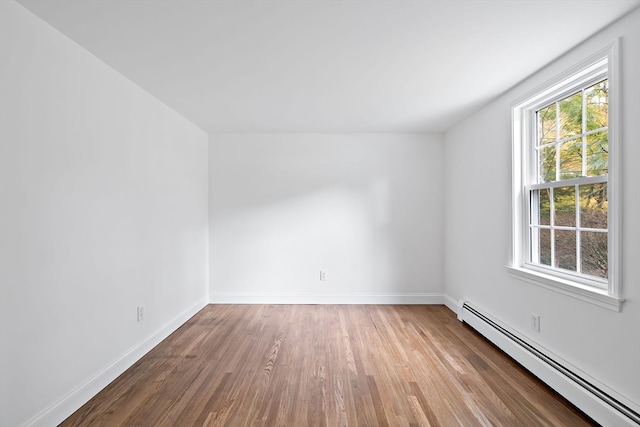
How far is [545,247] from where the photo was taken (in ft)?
9.25

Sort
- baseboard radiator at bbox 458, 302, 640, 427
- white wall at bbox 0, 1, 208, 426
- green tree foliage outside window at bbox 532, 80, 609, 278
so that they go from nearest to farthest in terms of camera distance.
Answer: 1. white wall at bbox 0, 1, 208, 426
2. baseboard radiator at bbox 458, 302, 640, 427
3. green tree foliage outside window at bbox 532, 80, 609, 278

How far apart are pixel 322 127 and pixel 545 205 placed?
269cm

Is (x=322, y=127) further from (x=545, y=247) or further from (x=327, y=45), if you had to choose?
(x=545, y=247)

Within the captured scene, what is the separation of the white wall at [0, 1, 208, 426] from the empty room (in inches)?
0.6

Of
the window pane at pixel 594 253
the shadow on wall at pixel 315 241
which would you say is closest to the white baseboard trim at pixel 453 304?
the shadow on wall at pixel 315 241

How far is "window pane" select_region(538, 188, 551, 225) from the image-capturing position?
277cm

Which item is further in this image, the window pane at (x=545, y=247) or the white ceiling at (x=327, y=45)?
the window pane at (x=545, y=247)

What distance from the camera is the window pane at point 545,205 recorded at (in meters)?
2.77

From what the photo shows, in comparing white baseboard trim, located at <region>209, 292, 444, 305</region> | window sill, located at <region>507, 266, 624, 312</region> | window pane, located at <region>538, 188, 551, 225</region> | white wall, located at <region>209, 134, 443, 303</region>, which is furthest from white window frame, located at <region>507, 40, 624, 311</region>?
white baseboard trim, located at <region>209, 292, 444, 305</region>

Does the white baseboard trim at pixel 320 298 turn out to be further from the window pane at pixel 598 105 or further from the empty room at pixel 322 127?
the window pane at pixel 598 105

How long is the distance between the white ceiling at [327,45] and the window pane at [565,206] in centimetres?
99

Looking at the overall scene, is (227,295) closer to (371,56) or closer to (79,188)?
(79,188)

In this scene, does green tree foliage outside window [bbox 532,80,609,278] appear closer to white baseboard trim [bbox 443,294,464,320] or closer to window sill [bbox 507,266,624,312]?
window sill [bbox 507,266,624,312]

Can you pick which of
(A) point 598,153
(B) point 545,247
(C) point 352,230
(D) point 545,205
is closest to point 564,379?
(B) point 545,247
